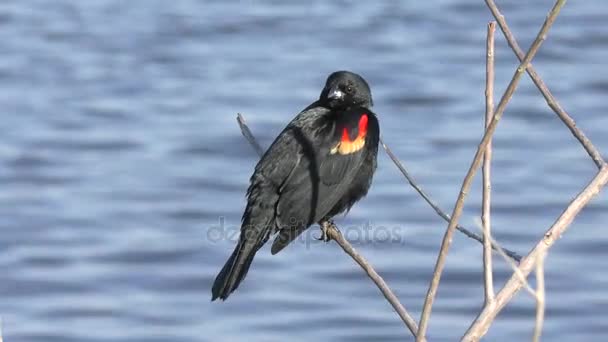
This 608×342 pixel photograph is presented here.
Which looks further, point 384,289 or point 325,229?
point 325,229

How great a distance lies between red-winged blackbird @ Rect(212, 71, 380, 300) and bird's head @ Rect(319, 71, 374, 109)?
56 mm

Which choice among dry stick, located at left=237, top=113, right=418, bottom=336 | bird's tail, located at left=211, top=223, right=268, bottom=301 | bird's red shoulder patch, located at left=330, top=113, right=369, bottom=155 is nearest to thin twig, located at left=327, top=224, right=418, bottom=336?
dry stick, located at left=237, top=113, right=418, bottom=336

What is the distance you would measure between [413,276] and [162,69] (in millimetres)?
4619

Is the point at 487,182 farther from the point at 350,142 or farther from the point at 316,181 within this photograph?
the point at 350,142

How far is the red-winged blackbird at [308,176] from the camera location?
505 cm

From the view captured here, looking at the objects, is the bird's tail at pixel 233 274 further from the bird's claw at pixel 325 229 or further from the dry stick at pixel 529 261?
the dry stick at pixel 529 261

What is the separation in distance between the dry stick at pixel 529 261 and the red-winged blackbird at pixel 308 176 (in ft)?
6.23

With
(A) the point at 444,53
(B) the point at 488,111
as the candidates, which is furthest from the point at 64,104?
(B) the point at 488,111

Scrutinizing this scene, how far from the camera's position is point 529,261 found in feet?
10.1

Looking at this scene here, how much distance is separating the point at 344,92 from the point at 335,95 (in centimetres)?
5

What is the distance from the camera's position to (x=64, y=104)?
484 inches

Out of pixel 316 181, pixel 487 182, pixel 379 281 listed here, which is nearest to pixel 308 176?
pixel 316 181

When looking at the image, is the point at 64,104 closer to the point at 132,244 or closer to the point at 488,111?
the point at 132,244

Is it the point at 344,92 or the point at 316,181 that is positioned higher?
the point at 344,92
